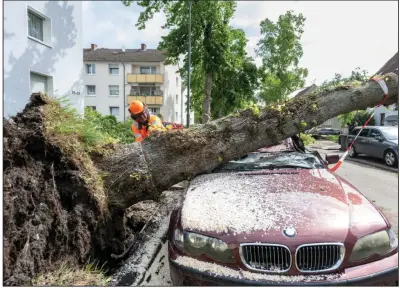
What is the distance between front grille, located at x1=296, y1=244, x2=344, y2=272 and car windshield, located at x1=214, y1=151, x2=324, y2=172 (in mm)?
1531

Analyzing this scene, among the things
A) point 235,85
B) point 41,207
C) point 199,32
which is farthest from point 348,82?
point 235,85

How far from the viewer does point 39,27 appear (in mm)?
13539

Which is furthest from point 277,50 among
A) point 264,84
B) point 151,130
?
point 151,130

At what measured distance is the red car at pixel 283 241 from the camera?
255cm

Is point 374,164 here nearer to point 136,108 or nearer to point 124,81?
point 136,108

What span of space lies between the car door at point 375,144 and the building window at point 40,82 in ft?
42.3

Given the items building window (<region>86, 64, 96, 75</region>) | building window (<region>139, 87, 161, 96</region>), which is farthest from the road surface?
building window (<region>86, 64, 96, 75</region>)

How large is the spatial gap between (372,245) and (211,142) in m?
2.24

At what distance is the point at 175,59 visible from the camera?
20.7 m

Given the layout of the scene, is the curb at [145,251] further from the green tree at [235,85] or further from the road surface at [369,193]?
the green tree at [235,85]

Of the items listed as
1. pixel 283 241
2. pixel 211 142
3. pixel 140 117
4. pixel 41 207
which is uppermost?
pixel 140 117

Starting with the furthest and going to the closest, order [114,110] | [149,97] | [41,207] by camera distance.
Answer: [149,97], [114,110], [41,207]

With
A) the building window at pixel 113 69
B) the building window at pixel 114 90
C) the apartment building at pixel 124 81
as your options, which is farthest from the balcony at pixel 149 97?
the building window at pixel 113 69

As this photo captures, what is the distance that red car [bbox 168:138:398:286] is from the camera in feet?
Answer: 8.38
